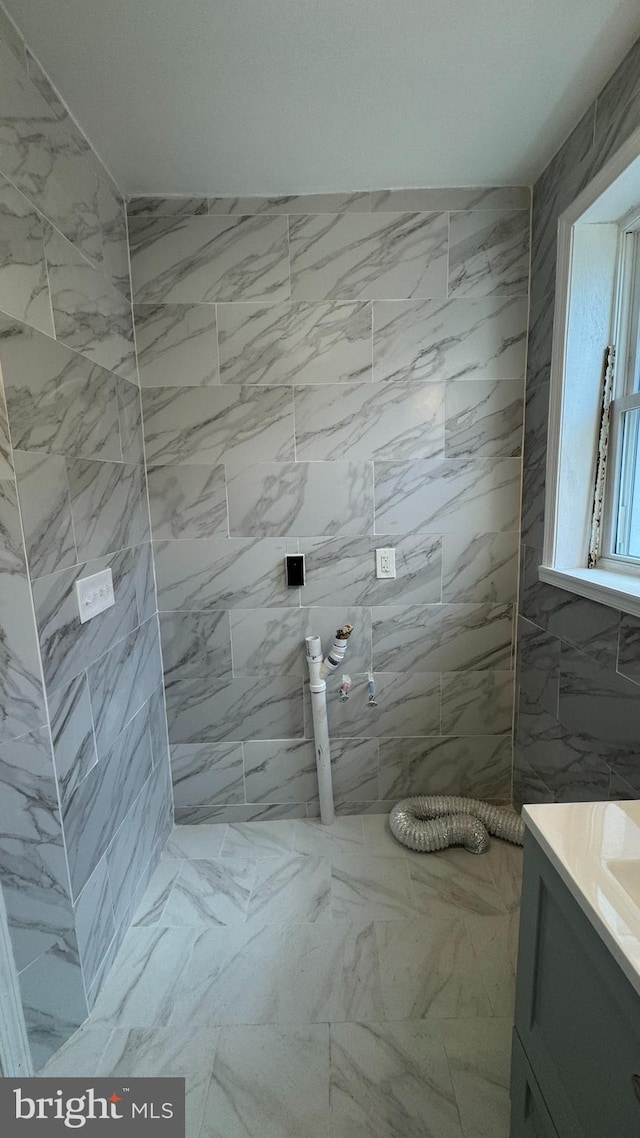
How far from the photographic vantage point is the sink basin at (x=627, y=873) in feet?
2.17

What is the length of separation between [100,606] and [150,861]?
41.4 inches

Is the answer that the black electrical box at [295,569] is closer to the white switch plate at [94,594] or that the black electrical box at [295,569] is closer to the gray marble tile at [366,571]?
the gray marble tile at [366,571]

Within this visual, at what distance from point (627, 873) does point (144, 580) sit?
1.58 meters

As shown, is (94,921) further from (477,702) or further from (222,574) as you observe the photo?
(477,702)

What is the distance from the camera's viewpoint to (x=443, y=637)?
5.90 feet

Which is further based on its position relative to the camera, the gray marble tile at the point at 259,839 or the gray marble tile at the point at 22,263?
the gray marble tile at the point at 259,839

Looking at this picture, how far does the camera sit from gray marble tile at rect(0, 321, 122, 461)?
976 millimetres

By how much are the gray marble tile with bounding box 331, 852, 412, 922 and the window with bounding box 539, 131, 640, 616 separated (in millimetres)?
1207

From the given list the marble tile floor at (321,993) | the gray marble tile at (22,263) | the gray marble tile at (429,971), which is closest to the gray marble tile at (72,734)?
the marble tile floor at (321,993)

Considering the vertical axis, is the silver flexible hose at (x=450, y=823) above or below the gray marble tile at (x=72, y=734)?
below

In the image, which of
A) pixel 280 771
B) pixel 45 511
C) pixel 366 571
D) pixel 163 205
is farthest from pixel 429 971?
pixel 163 205

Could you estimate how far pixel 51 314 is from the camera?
111 centimetres

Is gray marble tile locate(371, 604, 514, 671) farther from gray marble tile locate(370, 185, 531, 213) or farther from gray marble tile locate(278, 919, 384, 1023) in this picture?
gray marble tile locate(370, 185, 531, 213)

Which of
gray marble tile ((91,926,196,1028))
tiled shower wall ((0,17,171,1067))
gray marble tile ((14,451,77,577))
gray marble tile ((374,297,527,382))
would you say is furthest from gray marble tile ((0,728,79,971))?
gray marble tile ((374,297,527,382))
